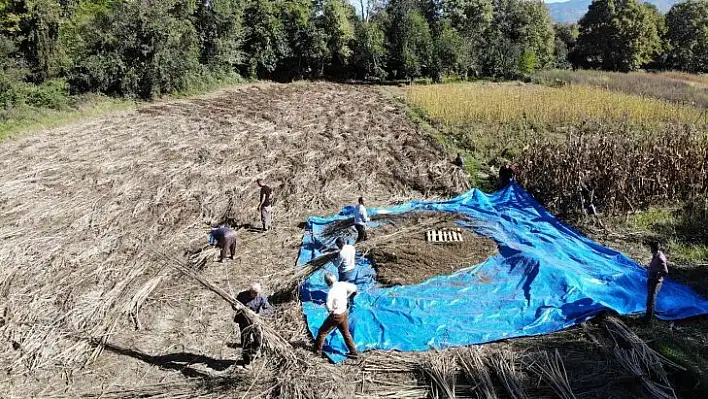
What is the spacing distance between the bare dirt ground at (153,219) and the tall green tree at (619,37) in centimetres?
3101

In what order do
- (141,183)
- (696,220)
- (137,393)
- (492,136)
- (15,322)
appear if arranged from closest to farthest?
(137,393), (15,322), (696,220), (141,183), (492,136)

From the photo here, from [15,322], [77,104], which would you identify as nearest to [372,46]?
[77,104]

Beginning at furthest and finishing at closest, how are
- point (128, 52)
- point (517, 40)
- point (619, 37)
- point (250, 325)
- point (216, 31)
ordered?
point (619, 37)
point (517, 40)
point (216, 31)
point (128, 52)
point (250, 325)

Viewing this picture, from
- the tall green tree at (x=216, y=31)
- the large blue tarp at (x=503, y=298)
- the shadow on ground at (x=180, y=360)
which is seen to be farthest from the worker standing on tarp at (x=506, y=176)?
the tall green tree at (x=216, y=31)

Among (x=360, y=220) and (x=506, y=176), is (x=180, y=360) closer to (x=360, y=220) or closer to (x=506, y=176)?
(x=360, y=220)

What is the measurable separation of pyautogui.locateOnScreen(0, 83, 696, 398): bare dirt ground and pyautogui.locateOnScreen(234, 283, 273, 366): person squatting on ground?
219 mm

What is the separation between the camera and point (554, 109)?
64.2ft

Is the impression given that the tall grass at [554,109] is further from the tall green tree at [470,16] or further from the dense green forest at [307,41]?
the tall green tree at [470,16]

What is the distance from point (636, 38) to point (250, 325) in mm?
46294

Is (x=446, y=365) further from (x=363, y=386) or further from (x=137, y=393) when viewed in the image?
(x=137, y=393)

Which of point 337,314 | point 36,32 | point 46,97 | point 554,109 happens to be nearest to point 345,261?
point 337,314

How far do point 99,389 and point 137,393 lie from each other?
1.68 ft

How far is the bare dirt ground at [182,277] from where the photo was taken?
609 centimetres

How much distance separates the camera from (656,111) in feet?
61.3
